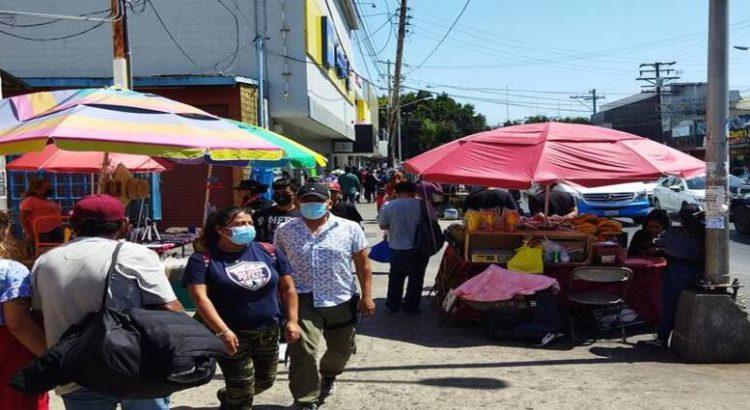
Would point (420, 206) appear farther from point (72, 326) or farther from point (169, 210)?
point (169, 210)

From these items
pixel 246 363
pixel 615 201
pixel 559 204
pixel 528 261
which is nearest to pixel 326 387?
pixel 246 363

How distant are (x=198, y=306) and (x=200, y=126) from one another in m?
2.01

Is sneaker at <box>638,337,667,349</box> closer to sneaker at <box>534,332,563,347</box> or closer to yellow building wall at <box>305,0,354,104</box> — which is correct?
sneaker at <box>534,332,563,347</box>

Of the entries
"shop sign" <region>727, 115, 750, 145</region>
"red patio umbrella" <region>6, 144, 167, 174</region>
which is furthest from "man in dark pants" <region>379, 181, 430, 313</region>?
"shop sign" <region>727, 115, 750, 145</region>

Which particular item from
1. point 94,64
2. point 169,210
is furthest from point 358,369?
point 94,64

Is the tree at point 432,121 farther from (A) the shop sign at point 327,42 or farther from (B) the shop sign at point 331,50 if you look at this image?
(A) the shop sign at point 327,42

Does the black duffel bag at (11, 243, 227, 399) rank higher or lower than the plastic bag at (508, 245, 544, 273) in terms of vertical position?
higher

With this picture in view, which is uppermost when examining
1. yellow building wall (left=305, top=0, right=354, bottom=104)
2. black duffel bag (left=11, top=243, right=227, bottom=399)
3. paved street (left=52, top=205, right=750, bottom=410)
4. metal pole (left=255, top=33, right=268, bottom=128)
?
yellow building wall (left=305, top=0, right=354, bottom=104)

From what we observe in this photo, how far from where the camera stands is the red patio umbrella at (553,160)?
22.8 ft

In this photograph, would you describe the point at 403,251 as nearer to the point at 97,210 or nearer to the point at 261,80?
the point at 97,210

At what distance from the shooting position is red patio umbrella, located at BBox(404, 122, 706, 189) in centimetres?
695

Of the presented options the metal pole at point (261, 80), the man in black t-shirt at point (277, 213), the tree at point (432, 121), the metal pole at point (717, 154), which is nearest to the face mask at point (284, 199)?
the man in black t-shirt at point (277, 213)

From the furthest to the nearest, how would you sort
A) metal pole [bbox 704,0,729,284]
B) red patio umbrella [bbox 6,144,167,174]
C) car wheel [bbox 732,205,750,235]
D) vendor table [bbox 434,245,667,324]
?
1. car wheel [bbox 732,205,750,235]
2. red patio umbrella [bbox 6,144,167,174]
3. vendor table [bbox 434,245,667,324]
4. metal pole [bbox 704,0,729,284]

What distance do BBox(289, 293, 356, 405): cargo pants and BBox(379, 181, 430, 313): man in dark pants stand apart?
313cm
